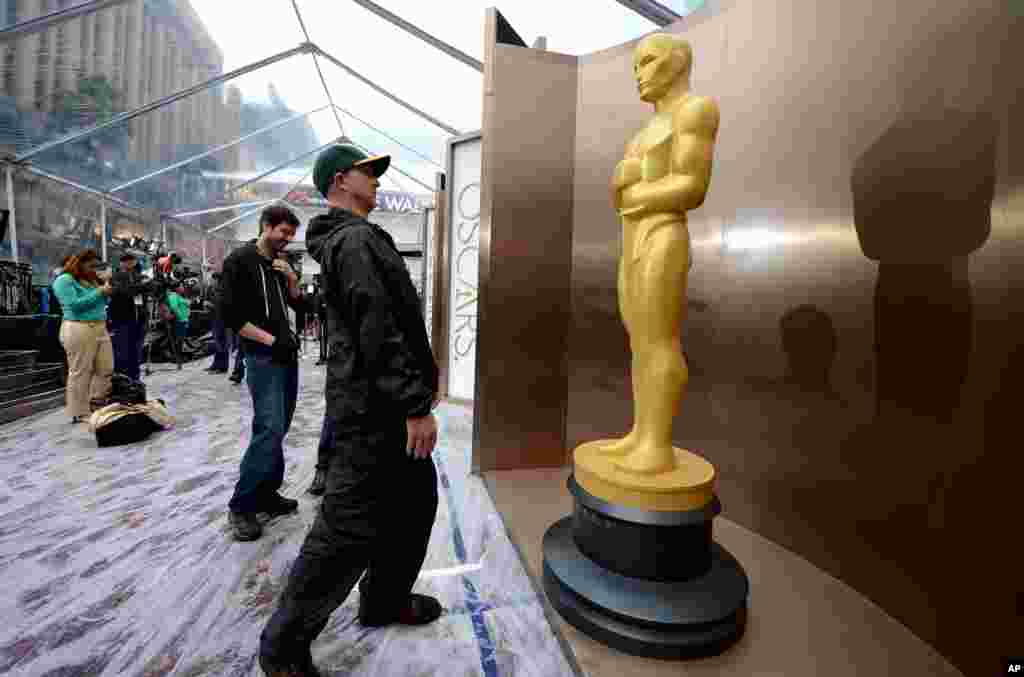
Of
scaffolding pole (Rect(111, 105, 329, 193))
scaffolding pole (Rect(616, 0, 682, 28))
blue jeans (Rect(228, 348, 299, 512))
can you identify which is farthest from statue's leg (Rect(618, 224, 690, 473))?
scaffolding pole (Rect(111, 105, 329, 193))

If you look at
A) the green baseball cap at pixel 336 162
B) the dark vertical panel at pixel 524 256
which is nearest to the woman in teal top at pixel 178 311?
the dark vertical panel at pixel 524 256

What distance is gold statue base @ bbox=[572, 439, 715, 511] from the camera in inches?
69.1

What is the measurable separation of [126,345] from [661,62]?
19.9 ft

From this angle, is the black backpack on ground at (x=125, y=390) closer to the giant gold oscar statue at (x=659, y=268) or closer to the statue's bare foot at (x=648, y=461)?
the giant gold oscar statue at (x=659, y=268)

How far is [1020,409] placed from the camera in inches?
59.8

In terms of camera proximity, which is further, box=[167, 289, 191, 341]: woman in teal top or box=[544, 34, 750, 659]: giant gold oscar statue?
box=[167, 289, 191, 341]: woman in teal top

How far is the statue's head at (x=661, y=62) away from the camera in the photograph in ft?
6.30

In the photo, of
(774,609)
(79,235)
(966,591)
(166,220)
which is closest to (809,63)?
(966,591)

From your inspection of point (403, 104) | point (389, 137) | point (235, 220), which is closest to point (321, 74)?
point (403, 104)

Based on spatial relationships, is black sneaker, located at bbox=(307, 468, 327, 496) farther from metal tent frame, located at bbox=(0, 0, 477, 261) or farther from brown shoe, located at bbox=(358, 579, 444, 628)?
metal tent frame, located at bbox=(0, 0, 477, 261)

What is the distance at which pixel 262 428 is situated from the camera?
2.39m

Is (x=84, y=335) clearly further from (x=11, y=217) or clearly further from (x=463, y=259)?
(x=11, y=217)

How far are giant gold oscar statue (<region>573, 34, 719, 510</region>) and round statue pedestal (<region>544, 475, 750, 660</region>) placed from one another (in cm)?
9

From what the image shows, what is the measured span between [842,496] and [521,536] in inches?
62.3
